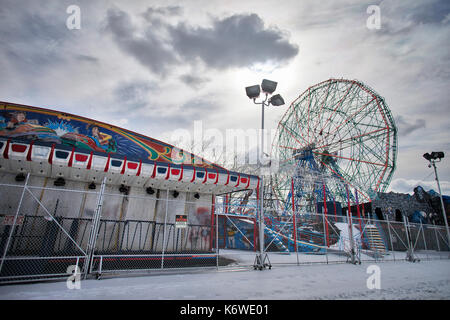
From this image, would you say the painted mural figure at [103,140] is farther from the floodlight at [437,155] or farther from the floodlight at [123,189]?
the floodlight at [437,155]

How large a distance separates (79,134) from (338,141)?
2684cm

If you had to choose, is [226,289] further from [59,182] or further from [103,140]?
[59,182]

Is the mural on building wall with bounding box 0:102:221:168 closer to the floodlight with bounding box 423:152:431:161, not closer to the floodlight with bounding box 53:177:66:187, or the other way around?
the floodlight with bounding box 53:177:66:187

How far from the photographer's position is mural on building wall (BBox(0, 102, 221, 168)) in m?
8.98

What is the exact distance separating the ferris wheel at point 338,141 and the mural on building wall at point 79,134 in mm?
13767

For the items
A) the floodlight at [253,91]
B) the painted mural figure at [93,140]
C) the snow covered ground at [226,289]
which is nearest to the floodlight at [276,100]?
the floodlight at [253,91]

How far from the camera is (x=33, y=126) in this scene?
30.2 ft

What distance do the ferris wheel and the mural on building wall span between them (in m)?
13.8

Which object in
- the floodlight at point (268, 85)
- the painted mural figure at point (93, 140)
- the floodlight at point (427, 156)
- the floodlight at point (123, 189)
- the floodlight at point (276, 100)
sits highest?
the floodlight at point (427, 156)

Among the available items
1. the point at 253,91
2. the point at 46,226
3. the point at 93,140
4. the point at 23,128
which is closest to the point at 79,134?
the point at 93,140

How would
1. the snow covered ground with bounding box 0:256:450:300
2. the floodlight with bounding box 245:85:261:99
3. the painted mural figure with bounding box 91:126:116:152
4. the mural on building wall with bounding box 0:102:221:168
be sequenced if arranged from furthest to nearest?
the painted mural figure with bounding box 91:126:116:152 < the floodlight with bounding box 245:85:261:99 < the mural on building wall with bounding box 0:102:221:168 < the snow covered ground with bounding box 0:256:450:300

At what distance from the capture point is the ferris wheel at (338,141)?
955 inches

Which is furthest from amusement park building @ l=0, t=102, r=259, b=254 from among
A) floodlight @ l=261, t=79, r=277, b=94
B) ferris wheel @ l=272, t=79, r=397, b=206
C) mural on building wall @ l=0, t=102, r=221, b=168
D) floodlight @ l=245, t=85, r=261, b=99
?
ferris wheel @ l=272, t=79, r=397, b=206

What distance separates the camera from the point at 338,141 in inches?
1073
